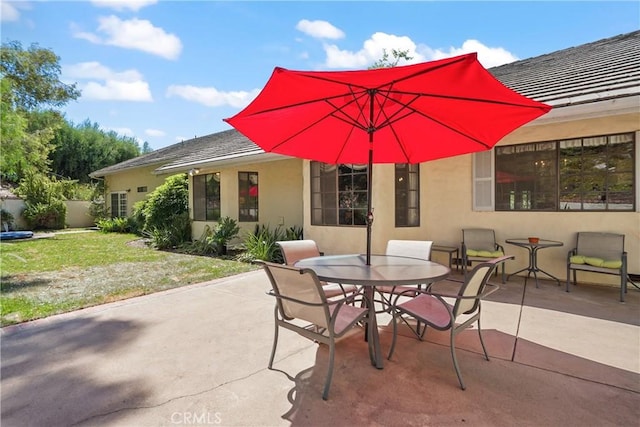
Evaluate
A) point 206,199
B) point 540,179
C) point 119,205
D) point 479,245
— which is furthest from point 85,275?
point 119,205

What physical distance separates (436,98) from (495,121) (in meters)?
0.89

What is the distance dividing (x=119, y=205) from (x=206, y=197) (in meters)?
12.0

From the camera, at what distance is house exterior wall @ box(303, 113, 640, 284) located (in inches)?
223

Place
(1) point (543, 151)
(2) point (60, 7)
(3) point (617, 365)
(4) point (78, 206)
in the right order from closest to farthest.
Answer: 1. (3) point (617, 365)
2. (1) point (543, 151)
3. (2) point (60, 7)
4. (4) point (78, 206)

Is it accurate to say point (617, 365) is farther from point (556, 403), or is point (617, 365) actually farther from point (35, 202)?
point (35, 202)

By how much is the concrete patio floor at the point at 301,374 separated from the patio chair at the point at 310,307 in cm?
36

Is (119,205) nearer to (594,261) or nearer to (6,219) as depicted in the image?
(6,219)

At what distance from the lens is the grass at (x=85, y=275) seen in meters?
5.13

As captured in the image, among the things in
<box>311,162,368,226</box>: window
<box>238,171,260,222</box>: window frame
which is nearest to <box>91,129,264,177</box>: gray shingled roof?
<box>238,171,260,222</box>: window frame

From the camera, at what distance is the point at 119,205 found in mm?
20672

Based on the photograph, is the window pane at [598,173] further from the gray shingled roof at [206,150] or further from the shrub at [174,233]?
the shrub at [174,233]

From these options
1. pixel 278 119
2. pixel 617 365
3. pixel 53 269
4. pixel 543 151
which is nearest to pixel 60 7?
pixel 53 269

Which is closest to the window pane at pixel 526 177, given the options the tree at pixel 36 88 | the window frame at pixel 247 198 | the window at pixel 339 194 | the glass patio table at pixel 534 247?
the glass patio table at pixel 534 247

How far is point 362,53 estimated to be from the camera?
24344 millimetres
